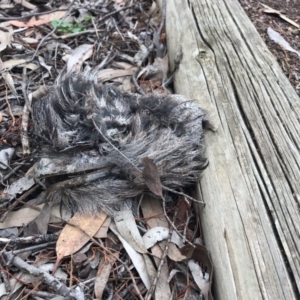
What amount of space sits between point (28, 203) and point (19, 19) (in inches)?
57.1

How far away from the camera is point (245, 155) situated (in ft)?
5.70

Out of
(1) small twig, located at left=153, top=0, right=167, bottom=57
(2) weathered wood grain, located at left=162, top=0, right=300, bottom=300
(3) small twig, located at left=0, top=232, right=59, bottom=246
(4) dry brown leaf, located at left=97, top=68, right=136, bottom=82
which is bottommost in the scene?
(3) small twig, located at left=0, top=232, right=59, bottom=246

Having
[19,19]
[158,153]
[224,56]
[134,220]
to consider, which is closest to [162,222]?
[134,220]

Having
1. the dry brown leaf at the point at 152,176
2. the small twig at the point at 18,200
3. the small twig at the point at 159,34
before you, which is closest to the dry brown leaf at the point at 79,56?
the small twig at the point at 159,34

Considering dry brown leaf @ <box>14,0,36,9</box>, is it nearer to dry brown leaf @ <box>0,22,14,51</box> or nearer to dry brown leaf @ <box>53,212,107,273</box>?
dry brown leaf @ <box>0,22,14,51</box>

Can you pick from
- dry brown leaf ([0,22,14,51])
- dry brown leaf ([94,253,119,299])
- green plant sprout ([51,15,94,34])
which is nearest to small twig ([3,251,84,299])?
dry brown leaf ([94,253,119,299])

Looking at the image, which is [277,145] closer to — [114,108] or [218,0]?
[114,108]

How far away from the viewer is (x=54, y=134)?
6.13 feet

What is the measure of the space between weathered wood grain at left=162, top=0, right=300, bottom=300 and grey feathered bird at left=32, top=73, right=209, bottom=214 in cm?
11

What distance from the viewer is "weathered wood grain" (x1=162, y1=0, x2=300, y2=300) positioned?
1415 mm

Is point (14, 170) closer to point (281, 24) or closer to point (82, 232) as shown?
point (82, 232)

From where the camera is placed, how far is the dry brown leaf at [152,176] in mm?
1709

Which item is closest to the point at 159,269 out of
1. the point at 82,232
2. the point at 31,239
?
the point at 82,232

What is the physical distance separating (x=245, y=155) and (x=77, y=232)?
0.65 m
